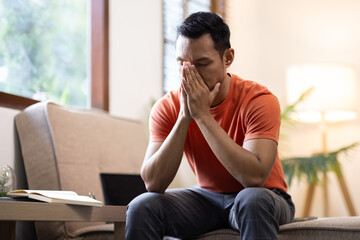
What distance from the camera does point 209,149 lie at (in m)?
1.87

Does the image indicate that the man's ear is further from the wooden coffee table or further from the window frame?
the window frame

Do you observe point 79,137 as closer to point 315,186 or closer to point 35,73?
point 35,73

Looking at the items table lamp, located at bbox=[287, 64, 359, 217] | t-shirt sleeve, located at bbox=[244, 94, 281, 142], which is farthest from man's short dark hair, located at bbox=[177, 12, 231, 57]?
table lamp, located at bbox=[287, 64, 359, 217]

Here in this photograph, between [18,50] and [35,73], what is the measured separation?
16 cm

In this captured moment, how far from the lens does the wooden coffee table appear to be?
1.46 meters

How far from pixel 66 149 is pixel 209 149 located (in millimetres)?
799

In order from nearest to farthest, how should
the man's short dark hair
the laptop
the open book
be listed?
the open book → the man's short dark hair → the laptop

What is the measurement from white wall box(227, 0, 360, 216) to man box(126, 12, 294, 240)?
8.31 feet

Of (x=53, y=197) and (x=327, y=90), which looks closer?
(x=53, y=197)

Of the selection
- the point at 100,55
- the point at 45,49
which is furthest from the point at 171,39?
the point at 45,49

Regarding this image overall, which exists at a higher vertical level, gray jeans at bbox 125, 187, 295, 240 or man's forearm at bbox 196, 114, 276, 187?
man's forearm at bbox 196, 114, 276, 187

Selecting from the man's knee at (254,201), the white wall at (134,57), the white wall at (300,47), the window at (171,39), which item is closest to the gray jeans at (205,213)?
the man's knee at (254,201)

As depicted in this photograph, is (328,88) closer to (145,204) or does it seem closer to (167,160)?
(167,160)

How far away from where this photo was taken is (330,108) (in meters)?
3.87
